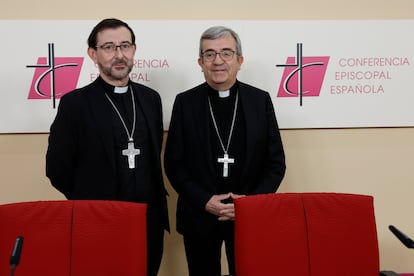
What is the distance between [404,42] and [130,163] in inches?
81.0

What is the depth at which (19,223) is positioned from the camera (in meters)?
1.88

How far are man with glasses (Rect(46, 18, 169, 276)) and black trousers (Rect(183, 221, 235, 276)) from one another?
0.28m

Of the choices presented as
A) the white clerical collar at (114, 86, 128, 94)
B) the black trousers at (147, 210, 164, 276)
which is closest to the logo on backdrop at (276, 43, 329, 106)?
the white clerical collar at (114, 86, 128, 94)

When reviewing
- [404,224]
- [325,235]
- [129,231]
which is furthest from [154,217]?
[404,224]

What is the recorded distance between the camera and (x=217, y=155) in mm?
2445

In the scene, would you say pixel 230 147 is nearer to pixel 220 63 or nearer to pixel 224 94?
pixel 224 94

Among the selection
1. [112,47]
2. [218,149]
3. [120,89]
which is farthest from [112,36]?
[218,149]

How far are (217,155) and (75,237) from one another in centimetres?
88

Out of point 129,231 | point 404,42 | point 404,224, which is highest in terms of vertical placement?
point 404,42

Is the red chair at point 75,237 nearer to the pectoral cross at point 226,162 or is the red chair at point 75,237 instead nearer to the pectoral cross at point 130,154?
the pectoral cross at point 130,154

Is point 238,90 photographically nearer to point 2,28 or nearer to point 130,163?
point 130,163

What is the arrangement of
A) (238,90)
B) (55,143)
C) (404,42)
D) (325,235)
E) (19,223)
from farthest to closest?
1. (404,42)
2. (238,90)
3. (55,143)
4. (325,235)
5. (19,223)

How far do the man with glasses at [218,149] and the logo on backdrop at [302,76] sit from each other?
1.80 feet

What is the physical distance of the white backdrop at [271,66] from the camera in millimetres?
2893
